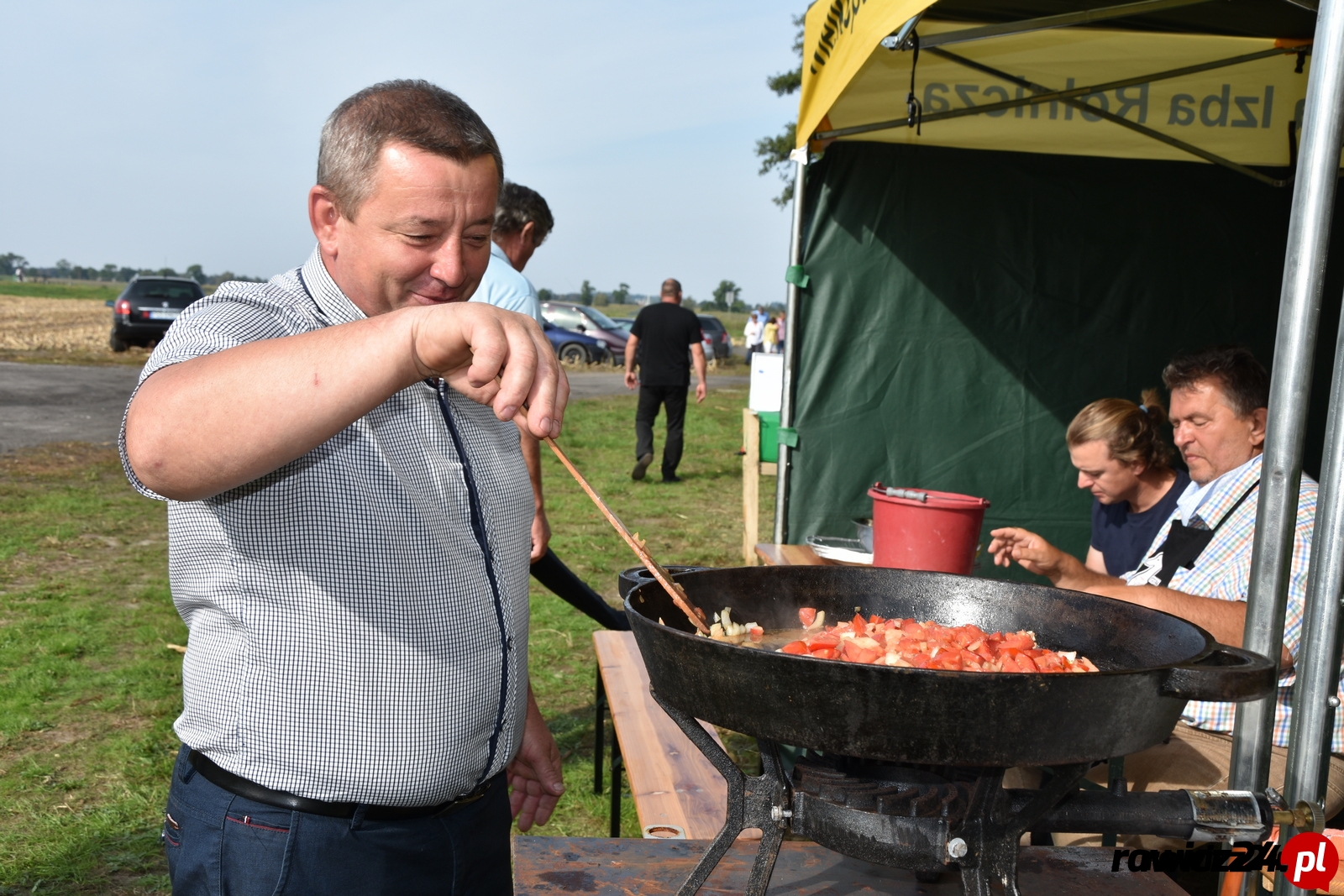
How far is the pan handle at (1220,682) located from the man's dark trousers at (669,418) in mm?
9657

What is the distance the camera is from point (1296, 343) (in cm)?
173

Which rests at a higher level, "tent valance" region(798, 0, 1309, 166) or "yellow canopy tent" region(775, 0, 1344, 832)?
"tent valance" region(798, 0, 1309, 166)

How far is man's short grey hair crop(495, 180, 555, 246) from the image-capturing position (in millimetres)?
4531

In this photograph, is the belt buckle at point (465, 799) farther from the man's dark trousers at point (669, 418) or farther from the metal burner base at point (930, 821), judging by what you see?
the man's dark trousers at point (669, 418)

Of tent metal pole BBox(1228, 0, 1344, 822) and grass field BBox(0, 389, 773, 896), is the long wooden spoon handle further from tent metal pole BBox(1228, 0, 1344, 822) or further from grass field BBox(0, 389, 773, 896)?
grass field BBox(0, 389, 773, 896)

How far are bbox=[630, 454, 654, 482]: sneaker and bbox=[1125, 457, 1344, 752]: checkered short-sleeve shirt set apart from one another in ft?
28.3

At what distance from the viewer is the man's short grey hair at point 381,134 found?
154 centimetres

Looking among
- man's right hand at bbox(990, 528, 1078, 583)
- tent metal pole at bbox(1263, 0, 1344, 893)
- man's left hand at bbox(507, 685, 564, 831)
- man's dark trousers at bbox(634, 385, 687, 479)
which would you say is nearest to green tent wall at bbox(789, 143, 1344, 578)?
man's right hand at bbox(990, 528, 1078, 583)

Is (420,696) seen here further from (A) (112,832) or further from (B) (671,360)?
(B) (671,360)

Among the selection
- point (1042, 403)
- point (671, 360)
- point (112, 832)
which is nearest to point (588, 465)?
point (671, 360)

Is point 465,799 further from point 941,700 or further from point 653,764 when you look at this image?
point 653,764

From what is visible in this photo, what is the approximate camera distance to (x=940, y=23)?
381 centimetres

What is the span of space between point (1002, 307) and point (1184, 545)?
2569 mm

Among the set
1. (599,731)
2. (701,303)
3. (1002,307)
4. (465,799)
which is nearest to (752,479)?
(1002,307)
